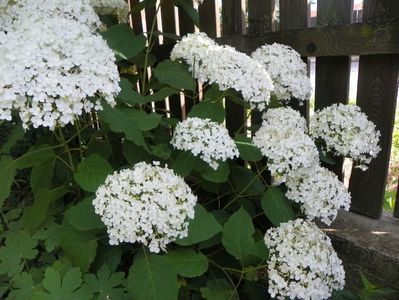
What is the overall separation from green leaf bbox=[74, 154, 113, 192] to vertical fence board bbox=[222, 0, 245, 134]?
1318 mm

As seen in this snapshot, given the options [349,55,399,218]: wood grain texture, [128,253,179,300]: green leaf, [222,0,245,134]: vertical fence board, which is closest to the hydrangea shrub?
[128,253,179,300]: green leaf

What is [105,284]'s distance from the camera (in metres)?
1.61

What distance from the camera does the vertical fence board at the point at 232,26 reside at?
2.55 m

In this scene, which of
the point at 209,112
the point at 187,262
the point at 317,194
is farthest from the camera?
the point at 209,112

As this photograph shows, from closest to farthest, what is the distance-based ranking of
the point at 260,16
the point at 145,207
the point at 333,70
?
the point at 145,207, the point at 333,70, the point at 260,16

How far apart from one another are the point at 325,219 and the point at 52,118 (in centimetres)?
118

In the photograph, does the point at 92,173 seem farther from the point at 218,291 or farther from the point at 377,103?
the point at 377,103

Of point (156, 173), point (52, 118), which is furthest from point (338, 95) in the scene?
point (52, 118)

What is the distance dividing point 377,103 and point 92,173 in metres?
1.43

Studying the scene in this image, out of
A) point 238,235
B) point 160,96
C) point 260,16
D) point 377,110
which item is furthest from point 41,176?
point 377,110

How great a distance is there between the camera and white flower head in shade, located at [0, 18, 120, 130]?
1196mm

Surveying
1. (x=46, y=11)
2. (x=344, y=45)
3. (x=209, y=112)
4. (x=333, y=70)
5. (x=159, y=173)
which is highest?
(x=46, y=11)

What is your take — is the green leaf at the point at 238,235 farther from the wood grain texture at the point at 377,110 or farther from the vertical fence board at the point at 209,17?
the vertical fence board at the point at 209,17

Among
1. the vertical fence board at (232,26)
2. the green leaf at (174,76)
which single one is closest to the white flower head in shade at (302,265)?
the green leaf at (174,76)
